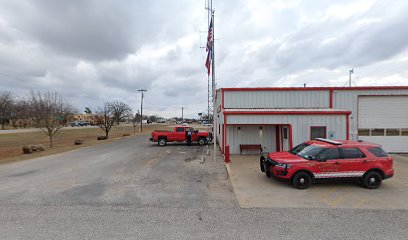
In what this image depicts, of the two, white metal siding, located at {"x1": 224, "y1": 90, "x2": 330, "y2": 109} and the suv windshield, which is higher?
white metal siding, located at {"x1": 224, "y1": 90, "x2": 330, "y2": 109}

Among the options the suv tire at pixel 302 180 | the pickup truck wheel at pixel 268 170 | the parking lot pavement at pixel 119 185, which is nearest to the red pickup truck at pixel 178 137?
the parking lot pavement at pixel 119 185

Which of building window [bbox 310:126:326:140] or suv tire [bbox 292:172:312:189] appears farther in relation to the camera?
building window [bbox 310:126:326:140]

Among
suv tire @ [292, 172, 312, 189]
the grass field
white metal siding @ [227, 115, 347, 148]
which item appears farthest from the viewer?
the grass field

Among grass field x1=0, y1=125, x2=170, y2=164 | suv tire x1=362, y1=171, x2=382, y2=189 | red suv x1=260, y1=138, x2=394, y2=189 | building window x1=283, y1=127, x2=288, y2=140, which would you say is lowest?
grass field x1=0, y1=125, x2=170, y2=164

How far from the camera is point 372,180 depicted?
7648 mm

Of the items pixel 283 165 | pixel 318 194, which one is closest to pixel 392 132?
pixel 318 194

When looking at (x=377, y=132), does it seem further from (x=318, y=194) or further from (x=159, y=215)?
(x=159, y=215)

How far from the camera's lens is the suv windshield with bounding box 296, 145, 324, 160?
783 cm

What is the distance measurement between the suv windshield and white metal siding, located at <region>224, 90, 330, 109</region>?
7.30 m

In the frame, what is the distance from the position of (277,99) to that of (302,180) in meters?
8.87

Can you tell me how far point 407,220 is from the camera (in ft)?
17.2

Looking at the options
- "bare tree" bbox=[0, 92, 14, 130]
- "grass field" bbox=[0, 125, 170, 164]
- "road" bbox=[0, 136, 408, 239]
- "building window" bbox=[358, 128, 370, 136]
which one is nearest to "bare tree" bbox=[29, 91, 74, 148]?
"grass field" bbox=[0, 125, 170, 164]

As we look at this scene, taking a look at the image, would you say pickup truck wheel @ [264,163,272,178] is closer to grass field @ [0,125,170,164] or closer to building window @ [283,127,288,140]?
building window @ [283,127,288,140]

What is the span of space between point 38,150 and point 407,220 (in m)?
22.5
